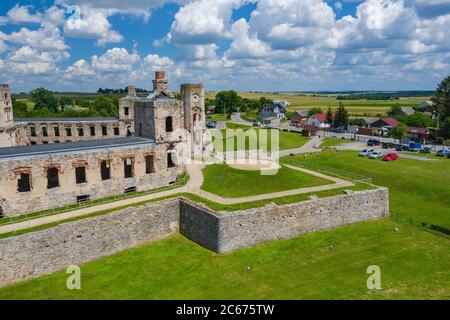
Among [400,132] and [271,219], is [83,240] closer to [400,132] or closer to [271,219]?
[271,219]

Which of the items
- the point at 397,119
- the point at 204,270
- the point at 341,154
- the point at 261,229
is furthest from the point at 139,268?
the point at 397,119

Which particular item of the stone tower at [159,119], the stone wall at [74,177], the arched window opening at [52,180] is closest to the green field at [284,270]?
the stone wall at [74,177]

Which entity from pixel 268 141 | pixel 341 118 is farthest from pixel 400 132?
pixel 268 141

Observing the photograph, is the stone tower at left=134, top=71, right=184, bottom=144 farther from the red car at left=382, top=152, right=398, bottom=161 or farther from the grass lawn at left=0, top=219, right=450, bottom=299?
the red car at left=382, top=152, right=398, bottom=161

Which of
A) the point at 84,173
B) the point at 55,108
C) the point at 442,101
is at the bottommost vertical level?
the point at 84,173

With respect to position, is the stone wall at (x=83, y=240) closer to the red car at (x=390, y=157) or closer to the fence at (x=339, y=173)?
the fence at (x=339, y=173)

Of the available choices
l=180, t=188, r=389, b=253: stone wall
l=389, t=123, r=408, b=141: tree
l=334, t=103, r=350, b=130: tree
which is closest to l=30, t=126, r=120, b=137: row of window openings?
l=180, t=188, r=389, b=253: stone wall
